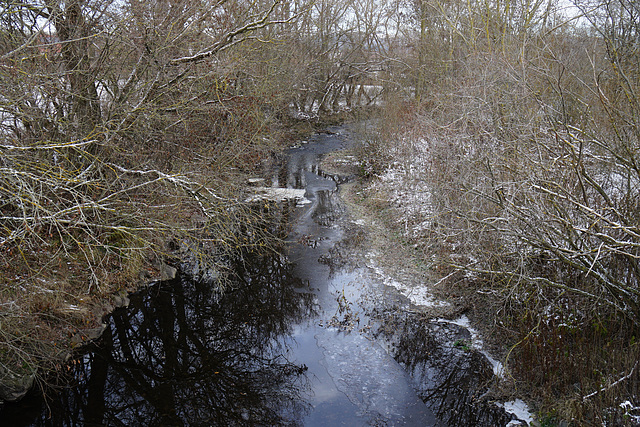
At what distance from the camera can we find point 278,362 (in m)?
8.20

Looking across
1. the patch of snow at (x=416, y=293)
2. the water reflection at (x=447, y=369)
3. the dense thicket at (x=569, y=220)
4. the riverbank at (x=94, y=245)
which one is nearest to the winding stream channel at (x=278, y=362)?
the water reflection at (x=447, y=369)

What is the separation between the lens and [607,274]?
625 centimetres

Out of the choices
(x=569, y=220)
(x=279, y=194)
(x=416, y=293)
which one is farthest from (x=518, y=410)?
(x=279, y=194)

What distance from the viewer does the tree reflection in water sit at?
6.94 metres

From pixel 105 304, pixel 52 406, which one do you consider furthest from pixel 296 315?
pixel 52 406

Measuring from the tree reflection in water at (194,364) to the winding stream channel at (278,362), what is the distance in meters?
0.02

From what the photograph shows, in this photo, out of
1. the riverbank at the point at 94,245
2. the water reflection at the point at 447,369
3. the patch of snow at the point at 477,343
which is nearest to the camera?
the water reflection at the point at 447,369

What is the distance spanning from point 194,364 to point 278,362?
1.41 m

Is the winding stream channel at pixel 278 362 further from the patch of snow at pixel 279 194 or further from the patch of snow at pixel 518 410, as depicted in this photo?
the patch of snow at pixel 279 194

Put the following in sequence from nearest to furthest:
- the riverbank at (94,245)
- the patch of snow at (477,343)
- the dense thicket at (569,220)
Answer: the dense thicket at (569,220), the riverbank at (94,245), the patch of snow at (477,343)

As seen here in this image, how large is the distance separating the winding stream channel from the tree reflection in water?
0.02 meters

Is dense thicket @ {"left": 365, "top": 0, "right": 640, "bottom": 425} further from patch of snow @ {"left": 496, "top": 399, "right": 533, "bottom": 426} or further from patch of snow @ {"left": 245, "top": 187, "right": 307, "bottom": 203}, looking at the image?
patch of snow @ {"left": 245, "top": 187, "right": 307, "bottom": 203}

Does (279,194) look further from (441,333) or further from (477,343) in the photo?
(477,343)

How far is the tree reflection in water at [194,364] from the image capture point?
6.94 metres
